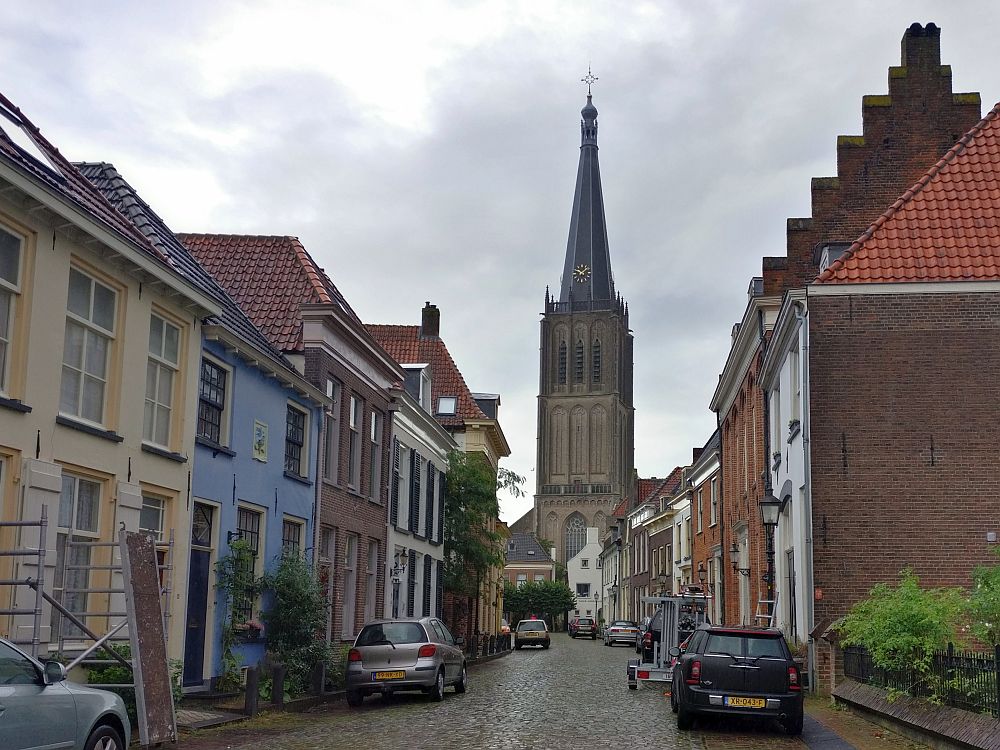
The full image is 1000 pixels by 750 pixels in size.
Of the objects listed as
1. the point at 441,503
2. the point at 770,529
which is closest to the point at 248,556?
the point at 770,529

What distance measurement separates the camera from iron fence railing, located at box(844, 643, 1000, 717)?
441 inches

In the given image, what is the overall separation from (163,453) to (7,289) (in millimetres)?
4115

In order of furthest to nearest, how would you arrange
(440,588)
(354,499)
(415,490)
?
(440,588)
(415,490)
(354,499)

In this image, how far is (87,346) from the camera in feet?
47.3

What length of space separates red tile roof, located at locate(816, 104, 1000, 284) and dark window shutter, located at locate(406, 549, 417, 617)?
15.2 metres

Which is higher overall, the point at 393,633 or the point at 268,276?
the point at 268,276

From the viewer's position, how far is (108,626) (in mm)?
14836

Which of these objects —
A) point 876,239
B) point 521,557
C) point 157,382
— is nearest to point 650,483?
point 521,557

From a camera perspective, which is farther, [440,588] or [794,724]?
[440,588]

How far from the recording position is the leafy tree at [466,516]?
36.9m

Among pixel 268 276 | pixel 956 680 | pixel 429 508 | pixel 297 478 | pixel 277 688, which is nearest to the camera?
pixel 956 680

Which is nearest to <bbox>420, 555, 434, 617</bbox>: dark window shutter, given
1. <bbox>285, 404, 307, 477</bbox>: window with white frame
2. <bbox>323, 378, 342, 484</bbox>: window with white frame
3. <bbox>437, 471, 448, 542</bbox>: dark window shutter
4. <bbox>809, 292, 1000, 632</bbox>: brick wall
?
<bbox>437, 471, 448, 542</bbox>: dark window shutter

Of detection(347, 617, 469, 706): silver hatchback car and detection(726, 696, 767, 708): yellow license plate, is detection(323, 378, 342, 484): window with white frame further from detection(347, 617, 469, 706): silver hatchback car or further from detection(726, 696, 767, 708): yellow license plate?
detection(726, 696, 767, 708): yellow license plate

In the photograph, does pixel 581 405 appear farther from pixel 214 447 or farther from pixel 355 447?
pixel 214 447
